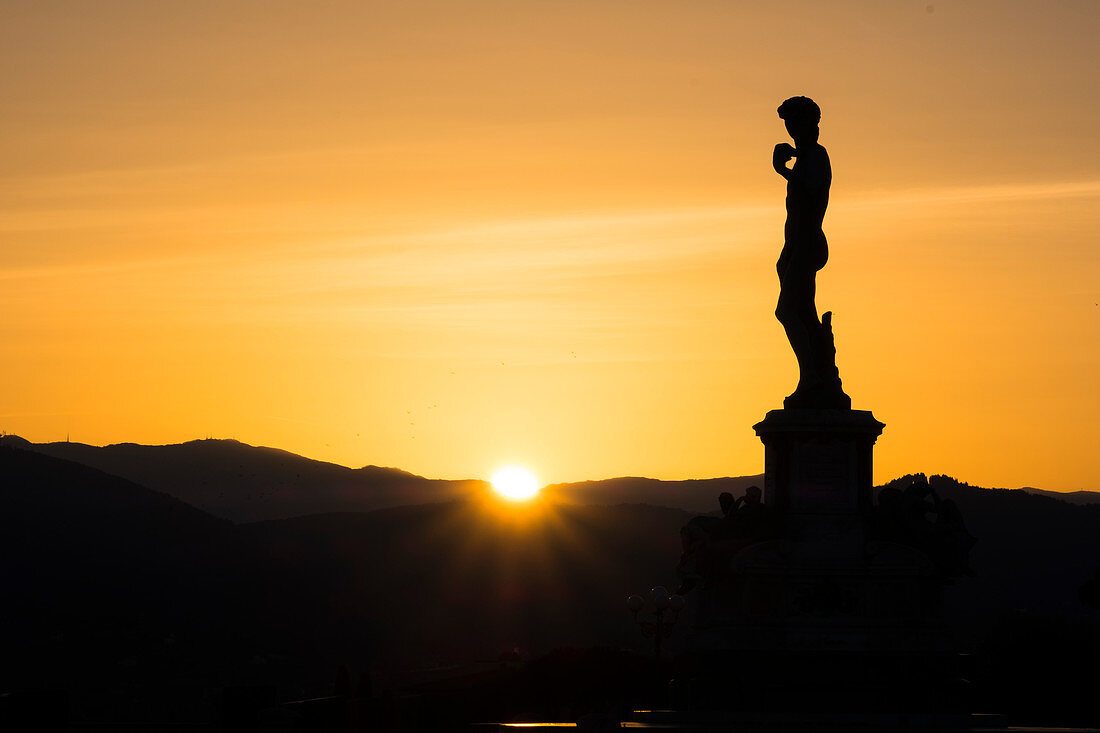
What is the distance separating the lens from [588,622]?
163250 millimetres

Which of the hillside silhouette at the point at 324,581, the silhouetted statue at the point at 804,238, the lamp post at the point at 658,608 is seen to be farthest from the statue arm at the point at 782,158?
the hillside silhouette at the point at 324,581

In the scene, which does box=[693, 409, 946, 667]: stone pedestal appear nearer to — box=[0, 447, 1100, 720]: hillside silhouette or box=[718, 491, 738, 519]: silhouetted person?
box=[718, 491, 738, 519]: silhouetted person

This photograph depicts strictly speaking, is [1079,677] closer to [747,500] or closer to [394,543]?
[747,500]

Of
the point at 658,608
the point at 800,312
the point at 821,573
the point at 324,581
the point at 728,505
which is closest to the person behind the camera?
the point at 821,573

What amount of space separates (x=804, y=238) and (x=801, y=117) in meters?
1.80

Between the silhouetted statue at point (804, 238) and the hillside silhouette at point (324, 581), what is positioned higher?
the hillside silhouette at point (324, 581)

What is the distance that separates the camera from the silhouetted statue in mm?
29453

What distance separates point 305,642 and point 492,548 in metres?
32.7

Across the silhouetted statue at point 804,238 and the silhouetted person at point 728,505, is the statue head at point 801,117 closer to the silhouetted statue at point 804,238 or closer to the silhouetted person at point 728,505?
the silhouetted statue at point 804,238

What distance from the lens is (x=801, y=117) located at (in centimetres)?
Answer: 2961

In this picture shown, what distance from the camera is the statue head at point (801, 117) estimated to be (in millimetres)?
29609

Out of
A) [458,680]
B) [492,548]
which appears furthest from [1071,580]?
[458,680]

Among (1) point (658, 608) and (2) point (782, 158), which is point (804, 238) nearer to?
(2) point (782, 158)

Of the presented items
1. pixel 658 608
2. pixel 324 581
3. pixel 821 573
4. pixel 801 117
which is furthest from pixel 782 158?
pixel 324 581
